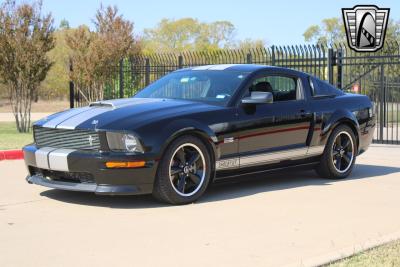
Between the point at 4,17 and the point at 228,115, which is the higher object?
the point at 4,17

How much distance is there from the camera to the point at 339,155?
900 cm

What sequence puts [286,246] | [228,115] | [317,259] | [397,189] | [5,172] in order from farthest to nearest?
[5,172]
[397,189]
[228,115]
[286,246]
[317,259]

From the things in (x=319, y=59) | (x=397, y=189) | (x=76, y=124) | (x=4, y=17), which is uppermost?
(x=4, y=17)

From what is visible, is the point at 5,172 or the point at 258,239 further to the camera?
the point at 5,172

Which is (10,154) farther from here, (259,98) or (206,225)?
(206,225)

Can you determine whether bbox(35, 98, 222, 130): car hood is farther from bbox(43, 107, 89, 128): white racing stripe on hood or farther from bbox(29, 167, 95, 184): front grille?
bbox(29, 167, 95, 184): front grille

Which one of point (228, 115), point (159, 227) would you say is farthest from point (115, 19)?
point (159, 227)

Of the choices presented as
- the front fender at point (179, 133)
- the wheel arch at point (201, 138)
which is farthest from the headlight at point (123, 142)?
the wheel arch at point (201, 138)

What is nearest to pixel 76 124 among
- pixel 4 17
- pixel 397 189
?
pixel 397 189

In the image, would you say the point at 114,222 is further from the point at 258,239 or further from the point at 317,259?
the point at 317,259

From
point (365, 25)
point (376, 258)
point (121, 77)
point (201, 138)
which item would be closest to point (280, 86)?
point (201, 138)

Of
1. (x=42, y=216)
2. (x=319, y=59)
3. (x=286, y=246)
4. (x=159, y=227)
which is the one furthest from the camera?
(x=319, y=59)

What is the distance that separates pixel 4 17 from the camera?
721 inches

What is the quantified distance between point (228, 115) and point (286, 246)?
243 cm
